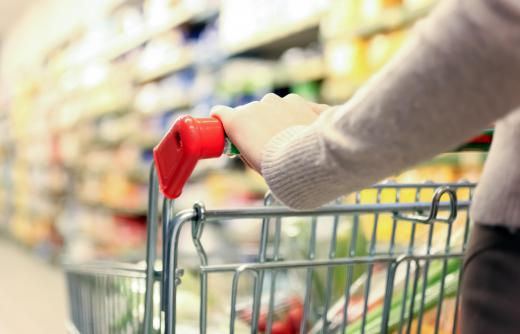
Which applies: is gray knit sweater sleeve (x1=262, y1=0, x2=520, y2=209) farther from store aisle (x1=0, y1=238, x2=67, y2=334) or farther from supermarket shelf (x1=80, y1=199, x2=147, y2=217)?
supermarket shelf (x1=80, y1=199, x2=147, y2=217)

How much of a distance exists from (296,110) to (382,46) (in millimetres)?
1675

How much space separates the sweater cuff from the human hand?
0.08 feet

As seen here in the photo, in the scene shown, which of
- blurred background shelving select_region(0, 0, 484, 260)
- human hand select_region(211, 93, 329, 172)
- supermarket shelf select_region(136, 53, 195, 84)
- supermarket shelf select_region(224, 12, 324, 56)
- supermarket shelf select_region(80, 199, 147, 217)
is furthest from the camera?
supermarket shelf select_region(80, 199, 147, 217)

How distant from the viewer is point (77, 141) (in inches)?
236

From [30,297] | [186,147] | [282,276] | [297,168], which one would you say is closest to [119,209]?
[30,297]

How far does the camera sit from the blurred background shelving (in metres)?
2.29

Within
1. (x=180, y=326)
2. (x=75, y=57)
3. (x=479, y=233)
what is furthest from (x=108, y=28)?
(x=479, y=233)

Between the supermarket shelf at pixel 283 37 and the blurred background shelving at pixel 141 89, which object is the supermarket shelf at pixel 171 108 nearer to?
the blurred background shelving at pixel 141 89

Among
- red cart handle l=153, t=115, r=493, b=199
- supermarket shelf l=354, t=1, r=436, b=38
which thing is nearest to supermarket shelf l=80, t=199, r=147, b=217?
supermarket shelf l=354, t=1, r=436, b=38

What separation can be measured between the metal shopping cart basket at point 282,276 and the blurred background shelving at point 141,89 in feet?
1.51

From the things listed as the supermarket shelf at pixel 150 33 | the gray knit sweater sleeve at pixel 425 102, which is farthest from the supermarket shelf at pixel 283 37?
the gray knit sweater sleeve at pixel 425 102

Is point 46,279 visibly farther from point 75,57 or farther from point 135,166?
point 75,57

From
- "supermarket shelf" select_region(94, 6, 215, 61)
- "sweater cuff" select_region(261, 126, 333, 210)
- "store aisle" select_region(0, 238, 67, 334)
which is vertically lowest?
"store aisle" select_region(0, 238, 67, 334)

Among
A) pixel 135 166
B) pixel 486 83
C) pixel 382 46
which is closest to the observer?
pixel 486 83
